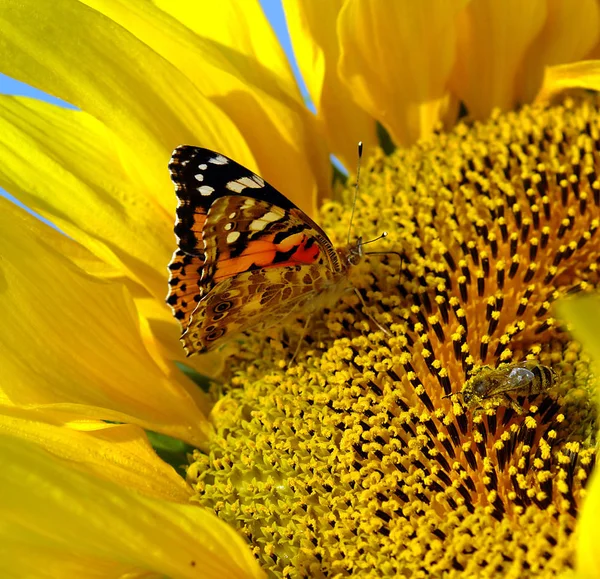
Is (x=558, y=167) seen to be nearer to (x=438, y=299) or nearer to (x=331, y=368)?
(x=438, y=299)

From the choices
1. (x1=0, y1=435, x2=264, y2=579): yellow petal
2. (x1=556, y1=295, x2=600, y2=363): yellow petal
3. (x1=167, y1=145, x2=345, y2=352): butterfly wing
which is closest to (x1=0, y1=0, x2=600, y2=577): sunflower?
(x1=0, y1=435, x2=264, y2=579): yellow petal

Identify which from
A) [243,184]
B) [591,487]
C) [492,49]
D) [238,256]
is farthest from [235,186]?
[591,487]

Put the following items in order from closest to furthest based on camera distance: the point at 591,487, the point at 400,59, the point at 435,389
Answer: the point at 591,487 → the point at 435,389 → the point at 400,59

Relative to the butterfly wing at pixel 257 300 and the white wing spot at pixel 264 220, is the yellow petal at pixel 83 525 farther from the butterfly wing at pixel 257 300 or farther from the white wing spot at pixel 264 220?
the white wing spot at pixel 264 220

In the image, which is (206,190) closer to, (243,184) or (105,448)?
(243,184)

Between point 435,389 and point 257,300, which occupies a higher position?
point 257,300

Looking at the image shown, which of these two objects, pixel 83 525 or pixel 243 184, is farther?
pixel 243 184


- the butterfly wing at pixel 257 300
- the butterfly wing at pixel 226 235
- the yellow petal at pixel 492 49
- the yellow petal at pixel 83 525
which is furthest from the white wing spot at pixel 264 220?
the yellow petal at pixel 492 49
